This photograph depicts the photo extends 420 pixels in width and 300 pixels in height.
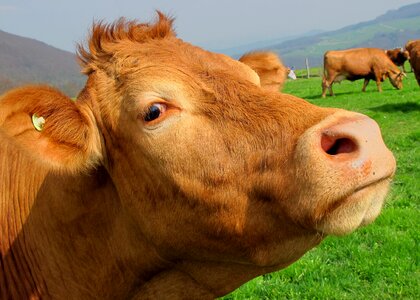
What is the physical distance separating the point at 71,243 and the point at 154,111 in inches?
41.0

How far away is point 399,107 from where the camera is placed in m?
15.8

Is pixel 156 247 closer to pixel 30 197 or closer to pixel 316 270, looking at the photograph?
pixel 30 197

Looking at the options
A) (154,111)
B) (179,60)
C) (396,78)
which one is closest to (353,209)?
(154,111)

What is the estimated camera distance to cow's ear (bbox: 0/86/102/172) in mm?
2373

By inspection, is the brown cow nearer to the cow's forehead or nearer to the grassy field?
the cow's forehead

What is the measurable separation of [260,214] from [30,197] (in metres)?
1.53

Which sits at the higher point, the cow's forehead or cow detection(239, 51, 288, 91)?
the cow's forehead

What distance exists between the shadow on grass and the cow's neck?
14.1 meters

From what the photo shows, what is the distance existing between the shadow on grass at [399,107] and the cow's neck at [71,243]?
14.1 metres

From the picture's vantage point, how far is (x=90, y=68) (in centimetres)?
270

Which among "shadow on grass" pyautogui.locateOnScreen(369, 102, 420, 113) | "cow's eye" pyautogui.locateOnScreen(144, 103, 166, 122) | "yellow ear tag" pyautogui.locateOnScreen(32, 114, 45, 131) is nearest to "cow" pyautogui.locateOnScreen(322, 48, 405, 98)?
"shadow on grass" pyautogui.locateOnScreen(369, 102, 420, 113)

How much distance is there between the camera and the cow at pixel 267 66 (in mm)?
3664

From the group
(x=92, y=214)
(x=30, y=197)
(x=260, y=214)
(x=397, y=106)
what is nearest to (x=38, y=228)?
(x=30, y=197)

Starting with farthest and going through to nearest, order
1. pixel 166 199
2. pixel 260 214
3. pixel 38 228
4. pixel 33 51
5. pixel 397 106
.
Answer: pixel 33 51 < pixel 397 106 < pixel 38 228 < pixel 166 199 < pixel 260 214
